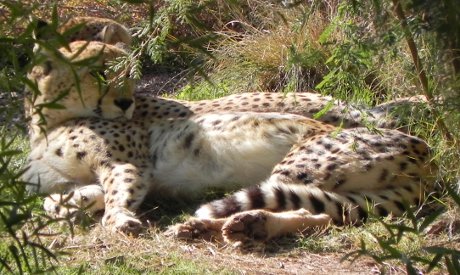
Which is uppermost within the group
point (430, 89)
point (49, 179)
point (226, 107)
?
point (430, 89)

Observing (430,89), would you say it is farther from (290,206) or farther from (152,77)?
(152,77)

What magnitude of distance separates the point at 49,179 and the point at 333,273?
1.87 meters

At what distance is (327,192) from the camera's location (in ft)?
12.8

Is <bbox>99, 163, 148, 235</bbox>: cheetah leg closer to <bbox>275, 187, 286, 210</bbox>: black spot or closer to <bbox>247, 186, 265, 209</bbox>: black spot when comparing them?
<bbox>247, 186, 265, 209</bbox>: black spot

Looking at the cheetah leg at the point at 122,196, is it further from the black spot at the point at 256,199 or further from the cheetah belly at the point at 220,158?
the black spot at the point at 256,199

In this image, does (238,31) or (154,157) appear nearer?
(154,157)

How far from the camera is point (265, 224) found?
3539 mm

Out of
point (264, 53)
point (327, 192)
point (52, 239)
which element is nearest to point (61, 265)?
point (52, 239)

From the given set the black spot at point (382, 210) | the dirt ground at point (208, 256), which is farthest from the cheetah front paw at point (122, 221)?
the black spot at point (382, 210)

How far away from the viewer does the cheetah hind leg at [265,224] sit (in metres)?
3.46

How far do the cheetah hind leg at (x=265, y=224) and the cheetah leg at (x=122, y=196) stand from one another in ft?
1.83

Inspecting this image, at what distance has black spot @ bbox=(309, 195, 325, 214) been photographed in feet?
12.5

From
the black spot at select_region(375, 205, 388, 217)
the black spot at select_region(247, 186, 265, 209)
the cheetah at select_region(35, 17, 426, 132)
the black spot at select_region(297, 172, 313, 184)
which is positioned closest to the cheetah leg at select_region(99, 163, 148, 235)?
the black spot at select_region(247, 186, 265, 209)

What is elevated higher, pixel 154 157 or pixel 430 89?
pixel 430 89
